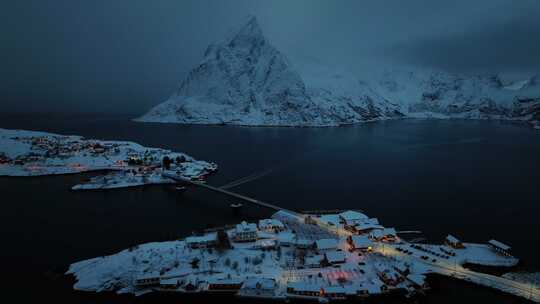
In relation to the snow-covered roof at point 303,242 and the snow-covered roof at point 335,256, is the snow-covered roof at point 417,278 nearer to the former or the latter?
the snow-covered roof at point 335,256

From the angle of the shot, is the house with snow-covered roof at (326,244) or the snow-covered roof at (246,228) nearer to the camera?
the house with snow-covered roof at (326,244)

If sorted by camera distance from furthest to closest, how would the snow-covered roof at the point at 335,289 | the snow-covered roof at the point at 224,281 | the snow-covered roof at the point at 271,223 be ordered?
the snow-covered roof at the point at 271,223 < the snow-covered roof at the point at 224,281 < the snow-covered roof at the point at 335,289

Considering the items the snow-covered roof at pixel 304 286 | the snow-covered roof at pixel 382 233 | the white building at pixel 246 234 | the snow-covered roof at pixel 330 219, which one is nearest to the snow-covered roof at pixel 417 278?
the snow-covered roof at pixel 382 233

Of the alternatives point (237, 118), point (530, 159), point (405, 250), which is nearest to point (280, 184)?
point (405, 250)

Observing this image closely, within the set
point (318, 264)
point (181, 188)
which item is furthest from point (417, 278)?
point (181, 188)

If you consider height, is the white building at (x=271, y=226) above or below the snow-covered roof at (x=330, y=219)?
below

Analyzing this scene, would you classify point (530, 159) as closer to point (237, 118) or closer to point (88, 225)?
point (88, 225)

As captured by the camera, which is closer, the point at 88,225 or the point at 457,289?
the point at 457,289
